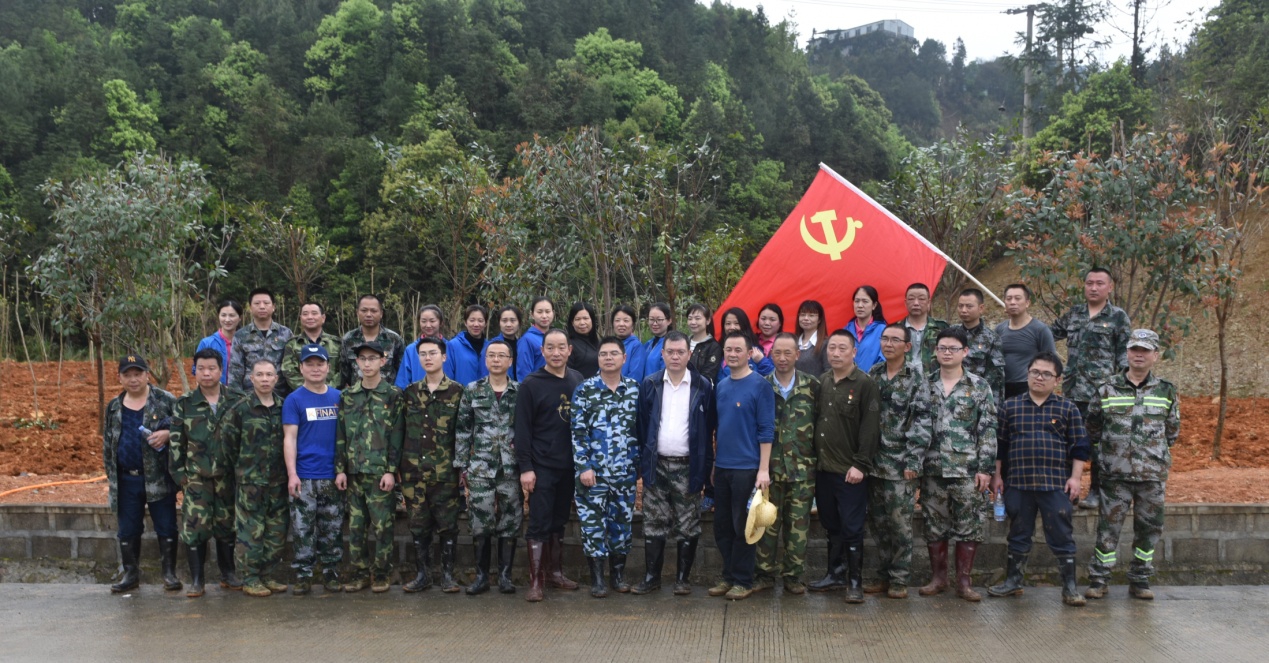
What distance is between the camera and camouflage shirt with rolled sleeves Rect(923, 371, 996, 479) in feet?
18.2

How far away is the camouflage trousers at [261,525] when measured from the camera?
5898 mm

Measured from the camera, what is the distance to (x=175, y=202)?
33.4 feet

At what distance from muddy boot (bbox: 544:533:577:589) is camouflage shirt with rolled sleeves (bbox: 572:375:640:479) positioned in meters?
0.52

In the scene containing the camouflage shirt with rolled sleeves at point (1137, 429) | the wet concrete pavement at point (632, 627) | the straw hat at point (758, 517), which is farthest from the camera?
the camouflage shirt with rolled sleeves at point (1137, 429)

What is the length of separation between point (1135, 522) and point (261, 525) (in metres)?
5.18

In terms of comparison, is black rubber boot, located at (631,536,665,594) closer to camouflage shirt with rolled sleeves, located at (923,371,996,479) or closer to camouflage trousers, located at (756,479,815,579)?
camouflage trousers, located at (756,479,815,579)

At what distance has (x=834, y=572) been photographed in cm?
582

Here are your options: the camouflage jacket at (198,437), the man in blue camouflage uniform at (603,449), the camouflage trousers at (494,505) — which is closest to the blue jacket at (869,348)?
the man in blue camouflage uniform at (603,449)

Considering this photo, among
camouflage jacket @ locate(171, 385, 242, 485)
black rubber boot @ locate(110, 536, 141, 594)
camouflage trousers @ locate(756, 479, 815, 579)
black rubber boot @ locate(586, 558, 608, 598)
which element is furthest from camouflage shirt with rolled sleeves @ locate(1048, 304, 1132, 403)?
black rubber boot @ locate(110, 536, 141, 594)

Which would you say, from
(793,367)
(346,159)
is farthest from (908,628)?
(346,159)

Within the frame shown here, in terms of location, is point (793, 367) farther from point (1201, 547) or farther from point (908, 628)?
point (1201, 547)

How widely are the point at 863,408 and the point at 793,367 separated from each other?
49 centimetres

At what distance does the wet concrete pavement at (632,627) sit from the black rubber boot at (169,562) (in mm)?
105

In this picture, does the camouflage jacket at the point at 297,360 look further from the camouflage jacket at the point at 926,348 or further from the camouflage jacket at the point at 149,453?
the camouflage jacket at the point at 926,348
